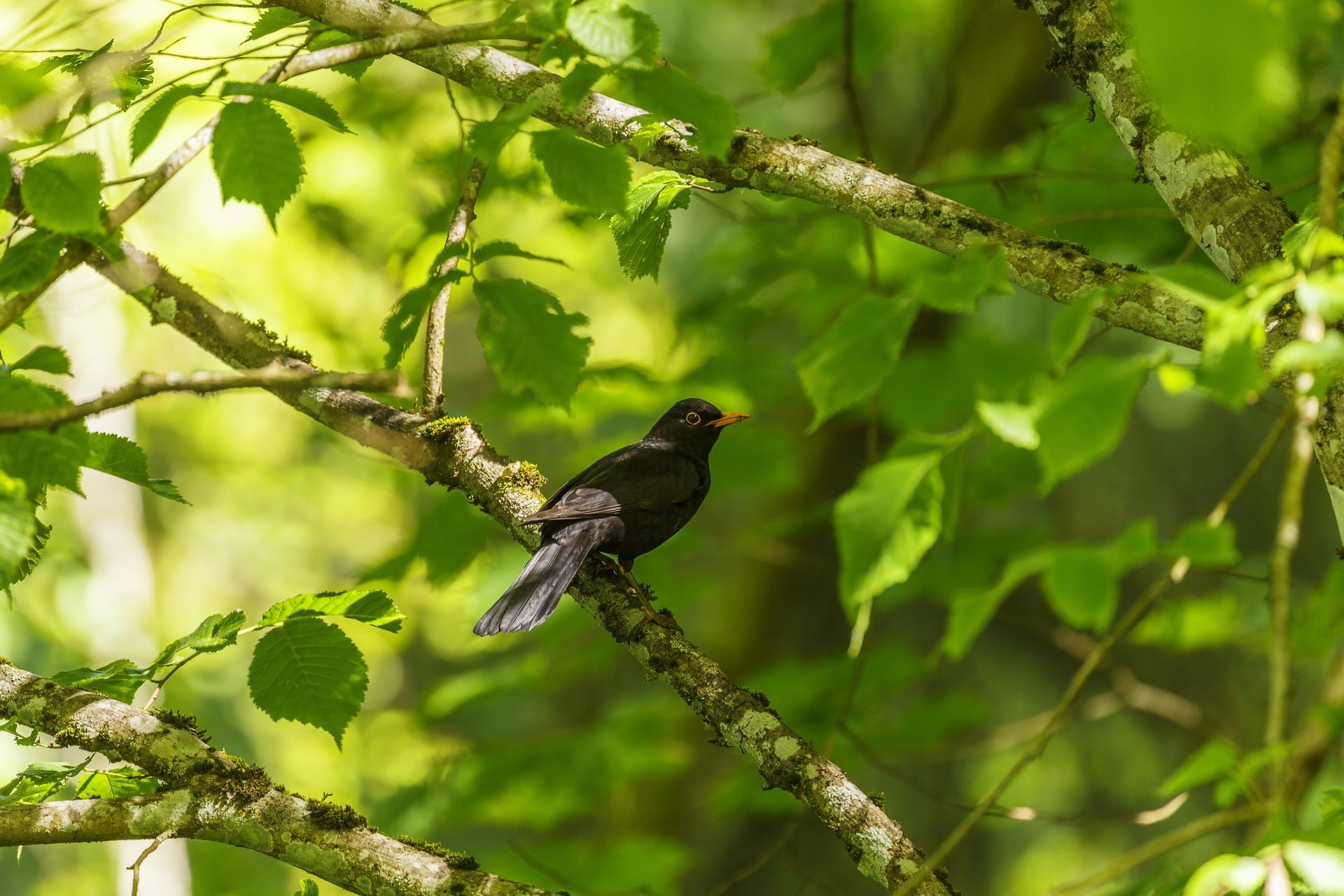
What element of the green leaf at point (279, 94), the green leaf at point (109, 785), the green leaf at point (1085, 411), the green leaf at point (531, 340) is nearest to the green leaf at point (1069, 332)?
the green leaf at point (1085, 411)

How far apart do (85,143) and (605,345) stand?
262 inches

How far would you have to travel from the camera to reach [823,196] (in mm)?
2371

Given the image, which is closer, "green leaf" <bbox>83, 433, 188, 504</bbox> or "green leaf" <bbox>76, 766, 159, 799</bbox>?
"green leaf" <bbox>83, 433, 188, 504</bbox>

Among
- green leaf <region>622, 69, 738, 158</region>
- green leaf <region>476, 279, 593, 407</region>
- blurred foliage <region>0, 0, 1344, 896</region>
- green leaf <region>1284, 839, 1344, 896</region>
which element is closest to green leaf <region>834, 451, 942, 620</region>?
blurred foliage <region>0, 0, 1344, 896</region>

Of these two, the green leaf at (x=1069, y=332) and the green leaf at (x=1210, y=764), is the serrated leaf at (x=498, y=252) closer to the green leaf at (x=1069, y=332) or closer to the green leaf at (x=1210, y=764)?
the green leaf at (x=1069, y=332)

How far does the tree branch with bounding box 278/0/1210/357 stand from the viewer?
215 centimetres

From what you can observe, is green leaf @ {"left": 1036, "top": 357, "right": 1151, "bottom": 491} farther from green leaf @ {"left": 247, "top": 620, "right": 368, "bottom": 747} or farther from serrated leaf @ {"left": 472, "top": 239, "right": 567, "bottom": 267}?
green leaf @ {"left": 247, "top": 620, "right": 368, "bottom": 747}

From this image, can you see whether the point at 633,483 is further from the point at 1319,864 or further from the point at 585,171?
the point at 1319,864

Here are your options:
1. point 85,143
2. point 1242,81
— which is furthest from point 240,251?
point 1242,81

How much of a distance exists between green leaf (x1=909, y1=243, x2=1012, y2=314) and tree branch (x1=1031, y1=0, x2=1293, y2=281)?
0.60 meters

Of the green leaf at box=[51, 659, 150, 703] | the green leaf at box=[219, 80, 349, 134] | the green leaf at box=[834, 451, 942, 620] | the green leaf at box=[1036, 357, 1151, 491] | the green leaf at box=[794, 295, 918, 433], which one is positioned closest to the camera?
the green leaf at box=[1036, 357, 1151, 491]

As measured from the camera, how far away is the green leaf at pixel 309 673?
2.08 meters

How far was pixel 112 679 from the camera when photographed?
86.7 inches

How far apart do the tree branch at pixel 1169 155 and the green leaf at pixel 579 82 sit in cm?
123
